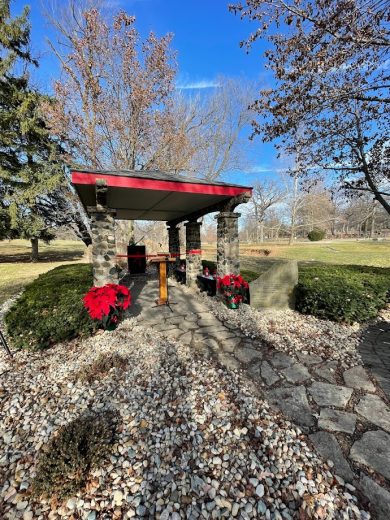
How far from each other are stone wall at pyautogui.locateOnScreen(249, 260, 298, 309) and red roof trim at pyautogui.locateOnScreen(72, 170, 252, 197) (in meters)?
→ 2.14

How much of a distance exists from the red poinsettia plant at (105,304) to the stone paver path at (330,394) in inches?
35.9

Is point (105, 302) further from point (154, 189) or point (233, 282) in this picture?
point (233, 282)

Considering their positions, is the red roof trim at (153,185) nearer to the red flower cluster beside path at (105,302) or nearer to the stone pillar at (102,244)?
the stone pillar at (102,244)

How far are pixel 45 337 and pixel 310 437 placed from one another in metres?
4.01

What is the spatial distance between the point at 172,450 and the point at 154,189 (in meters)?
4.04

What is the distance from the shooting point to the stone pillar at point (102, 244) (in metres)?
4.57

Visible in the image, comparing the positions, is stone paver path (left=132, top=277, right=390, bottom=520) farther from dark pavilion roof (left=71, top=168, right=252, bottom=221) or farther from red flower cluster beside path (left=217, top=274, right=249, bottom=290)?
dark pavilion roof (left=71, top=168, right=252, bottom=221)

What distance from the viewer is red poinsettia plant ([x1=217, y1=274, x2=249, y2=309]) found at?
5.61m

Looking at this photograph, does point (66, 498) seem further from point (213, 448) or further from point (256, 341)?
point (256, 341)

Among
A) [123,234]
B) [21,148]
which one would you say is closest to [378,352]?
[123,234]

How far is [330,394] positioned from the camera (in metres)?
2.71

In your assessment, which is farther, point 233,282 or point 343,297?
point 233,282

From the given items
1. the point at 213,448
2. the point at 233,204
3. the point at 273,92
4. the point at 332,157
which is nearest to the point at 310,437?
the point at 213,448

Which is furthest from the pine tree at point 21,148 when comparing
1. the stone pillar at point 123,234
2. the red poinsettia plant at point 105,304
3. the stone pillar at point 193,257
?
the red poinsettia plant at point 105,304
